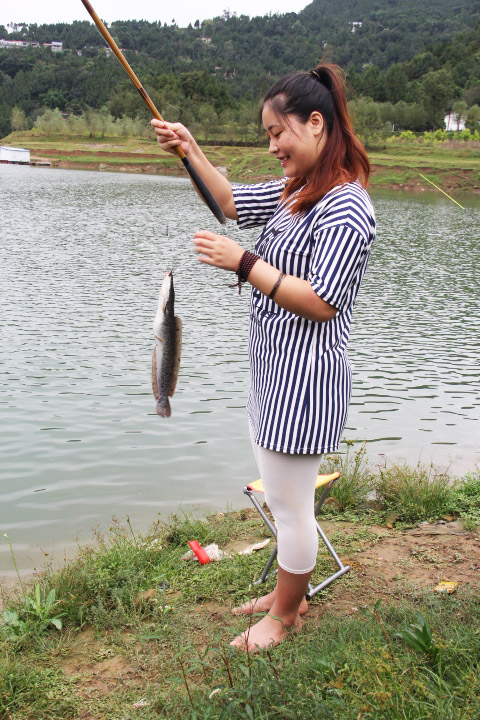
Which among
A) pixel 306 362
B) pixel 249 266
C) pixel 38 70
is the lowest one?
pixel 306 362

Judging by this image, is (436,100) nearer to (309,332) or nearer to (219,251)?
(309,332)

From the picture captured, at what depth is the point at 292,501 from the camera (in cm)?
312

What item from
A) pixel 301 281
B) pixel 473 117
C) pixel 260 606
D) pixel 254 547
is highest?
pixel 473 117

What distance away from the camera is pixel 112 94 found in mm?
144375

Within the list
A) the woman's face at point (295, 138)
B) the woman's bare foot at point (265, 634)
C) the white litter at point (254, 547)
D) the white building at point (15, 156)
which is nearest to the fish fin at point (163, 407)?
the woman's bare foot at point (265, 634)

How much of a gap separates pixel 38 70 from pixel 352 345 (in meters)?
179

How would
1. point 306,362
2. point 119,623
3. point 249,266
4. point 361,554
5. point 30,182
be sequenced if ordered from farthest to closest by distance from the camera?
1. point 30,182
2. point 361,554
3. point 119,623
4. point 306,362
5. point 249,266

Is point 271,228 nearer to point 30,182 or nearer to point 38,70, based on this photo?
point 30,182

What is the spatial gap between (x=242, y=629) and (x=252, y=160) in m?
76.3

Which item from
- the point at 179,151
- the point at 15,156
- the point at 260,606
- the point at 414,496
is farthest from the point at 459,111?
the point at 260,606

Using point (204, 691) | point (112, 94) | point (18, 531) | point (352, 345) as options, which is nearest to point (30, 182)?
point (352, 345)

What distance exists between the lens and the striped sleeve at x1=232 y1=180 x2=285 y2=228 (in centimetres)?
335

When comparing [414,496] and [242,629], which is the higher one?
[242,629]

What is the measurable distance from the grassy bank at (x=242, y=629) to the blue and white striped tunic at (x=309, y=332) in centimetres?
83
